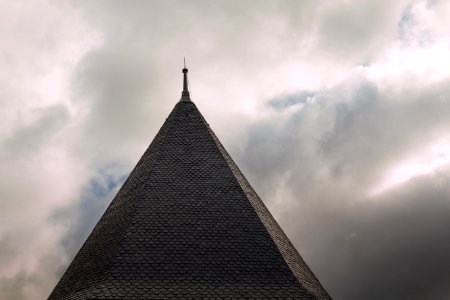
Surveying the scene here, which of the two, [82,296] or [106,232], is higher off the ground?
[106,232]

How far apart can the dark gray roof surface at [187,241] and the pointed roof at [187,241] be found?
3cm

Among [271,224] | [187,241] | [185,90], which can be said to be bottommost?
[187,241]

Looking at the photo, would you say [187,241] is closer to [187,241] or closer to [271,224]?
[187,241]

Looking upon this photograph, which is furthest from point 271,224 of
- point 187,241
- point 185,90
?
point 185,90

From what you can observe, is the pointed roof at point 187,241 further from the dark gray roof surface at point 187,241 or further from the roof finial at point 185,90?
the roof finial at point 185,90

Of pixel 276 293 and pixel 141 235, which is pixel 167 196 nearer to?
pixel 141 235

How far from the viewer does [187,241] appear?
51.2ft

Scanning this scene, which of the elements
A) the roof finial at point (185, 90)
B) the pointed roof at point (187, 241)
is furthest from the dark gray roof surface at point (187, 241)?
the roof finial at point (185, 90)

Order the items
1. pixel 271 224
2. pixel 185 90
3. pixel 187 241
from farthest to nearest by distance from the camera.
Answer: pixel 185 90 → pixel 271 224 → pixel 187 241

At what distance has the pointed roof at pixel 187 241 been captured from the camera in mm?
14445

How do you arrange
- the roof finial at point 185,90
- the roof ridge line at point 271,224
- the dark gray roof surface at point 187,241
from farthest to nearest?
the roof finial at point 185,90, the roof ridge line at point 271,224, the dark gray roof surface at point 187,241

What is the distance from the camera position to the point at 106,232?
16859mm

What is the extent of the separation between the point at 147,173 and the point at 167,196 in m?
1.42

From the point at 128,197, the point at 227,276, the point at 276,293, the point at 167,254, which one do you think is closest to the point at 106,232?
the point at 128,197
